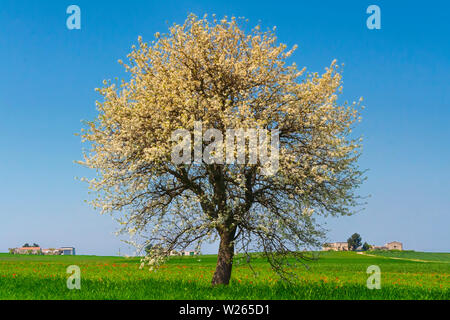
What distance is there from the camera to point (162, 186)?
707 inches

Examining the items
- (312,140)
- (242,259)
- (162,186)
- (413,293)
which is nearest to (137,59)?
(162,186)

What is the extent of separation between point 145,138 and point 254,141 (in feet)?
15.1

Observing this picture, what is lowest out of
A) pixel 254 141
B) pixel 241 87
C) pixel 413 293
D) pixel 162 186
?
pixel 413 293

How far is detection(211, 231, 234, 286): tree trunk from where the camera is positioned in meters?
17.7

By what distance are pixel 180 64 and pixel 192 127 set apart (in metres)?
3.35

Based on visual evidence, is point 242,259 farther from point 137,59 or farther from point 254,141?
point 137,59

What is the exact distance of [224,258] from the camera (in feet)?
59.0

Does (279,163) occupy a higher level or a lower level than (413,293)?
higher

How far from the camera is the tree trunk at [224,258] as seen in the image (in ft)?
58.2

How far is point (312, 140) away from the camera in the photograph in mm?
17391
